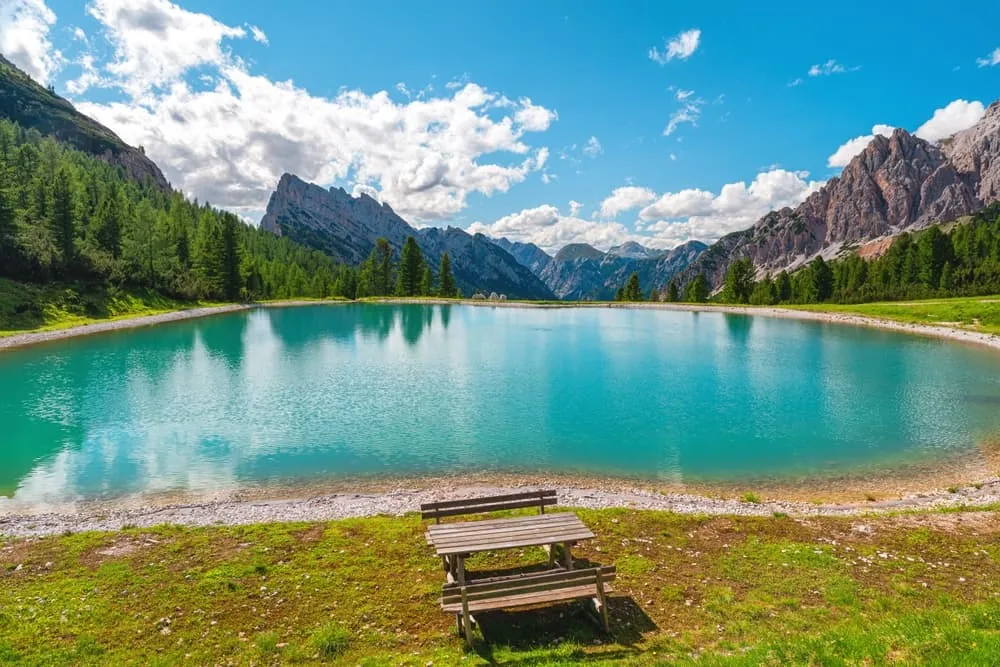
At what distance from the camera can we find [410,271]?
148875mm

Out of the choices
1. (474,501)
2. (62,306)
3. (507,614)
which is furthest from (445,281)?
(507,614)

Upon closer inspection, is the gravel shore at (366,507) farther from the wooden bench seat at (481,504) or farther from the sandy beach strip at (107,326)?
the sandy beach strip at (107,326)

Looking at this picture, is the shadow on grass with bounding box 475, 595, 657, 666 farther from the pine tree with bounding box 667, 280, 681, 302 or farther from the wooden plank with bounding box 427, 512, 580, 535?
the pine tree with bounding box 667, 280, 681, 302

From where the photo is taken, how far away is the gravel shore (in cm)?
1647

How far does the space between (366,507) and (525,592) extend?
9.24m

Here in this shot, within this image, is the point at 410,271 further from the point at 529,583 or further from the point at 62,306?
the point at 529,583

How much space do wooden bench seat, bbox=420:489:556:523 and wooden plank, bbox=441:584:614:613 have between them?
331cm

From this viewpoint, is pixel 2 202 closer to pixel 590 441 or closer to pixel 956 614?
pixel 590 441

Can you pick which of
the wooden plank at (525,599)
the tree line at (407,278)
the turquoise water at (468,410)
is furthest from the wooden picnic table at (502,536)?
the tree line at (407,278)

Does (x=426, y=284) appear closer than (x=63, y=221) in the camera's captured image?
No

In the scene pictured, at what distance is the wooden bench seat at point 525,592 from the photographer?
9.64 meters

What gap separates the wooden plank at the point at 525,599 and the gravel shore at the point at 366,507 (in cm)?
749

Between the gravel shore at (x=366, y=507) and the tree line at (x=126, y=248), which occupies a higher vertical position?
the tree line at (x=126, y=248)

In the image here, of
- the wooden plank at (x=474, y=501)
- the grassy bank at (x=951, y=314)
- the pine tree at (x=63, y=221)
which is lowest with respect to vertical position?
the wooden plank at (x=474, y=501)
